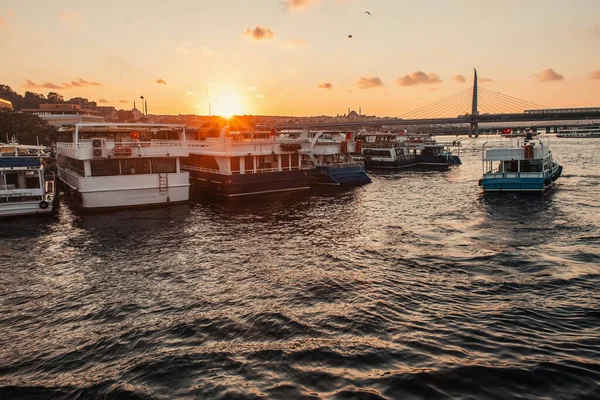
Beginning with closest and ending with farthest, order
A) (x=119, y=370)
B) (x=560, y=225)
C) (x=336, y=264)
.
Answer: (x=119, y=370)
(x=336, y=264)
(x=560, y=225)

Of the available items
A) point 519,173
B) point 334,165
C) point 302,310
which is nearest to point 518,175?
point 519,173

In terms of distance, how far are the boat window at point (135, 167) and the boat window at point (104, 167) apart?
0.47 metres

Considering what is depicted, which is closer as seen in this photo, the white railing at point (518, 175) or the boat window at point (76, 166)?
the boat window at point (76, 166)

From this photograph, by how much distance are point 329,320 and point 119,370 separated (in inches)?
221

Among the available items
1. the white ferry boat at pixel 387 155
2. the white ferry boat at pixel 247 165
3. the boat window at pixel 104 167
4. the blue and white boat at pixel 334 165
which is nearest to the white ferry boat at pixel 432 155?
the white ferry boat at pixel 387 155

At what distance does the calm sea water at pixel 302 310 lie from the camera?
372 inches

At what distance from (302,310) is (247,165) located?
81.5ft

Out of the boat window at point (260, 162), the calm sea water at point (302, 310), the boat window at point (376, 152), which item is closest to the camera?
the calm sea water at point (302, 310)

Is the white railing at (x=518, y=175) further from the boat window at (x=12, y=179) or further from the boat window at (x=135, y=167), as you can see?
the boat window at (x=12, y=179)

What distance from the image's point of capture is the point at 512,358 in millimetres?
10078

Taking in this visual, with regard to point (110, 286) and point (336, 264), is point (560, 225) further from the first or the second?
point (110, 286)

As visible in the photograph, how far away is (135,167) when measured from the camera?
29953mm

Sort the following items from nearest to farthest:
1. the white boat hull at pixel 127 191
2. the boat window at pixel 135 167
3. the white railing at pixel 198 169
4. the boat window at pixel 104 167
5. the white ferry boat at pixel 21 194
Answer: the white ferry boat at pixel 21 194, the white boat hull at pixel 127 191, the boat window at pixel 104 167, the boat window at pixel 135 167, the white railing at pixel 198 169

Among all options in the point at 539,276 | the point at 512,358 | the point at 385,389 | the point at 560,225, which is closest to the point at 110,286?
the point at 385,389
